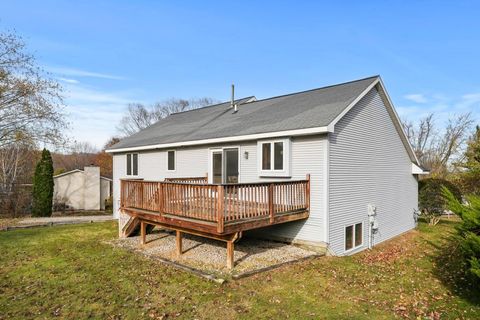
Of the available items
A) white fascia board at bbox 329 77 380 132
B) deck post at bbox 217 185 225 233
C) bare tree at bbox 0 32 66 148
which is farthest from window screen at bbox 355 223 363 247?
bare tree at bbox 0 32 66 148

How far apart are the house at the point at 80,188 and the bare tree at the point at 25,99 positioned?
20.6ft

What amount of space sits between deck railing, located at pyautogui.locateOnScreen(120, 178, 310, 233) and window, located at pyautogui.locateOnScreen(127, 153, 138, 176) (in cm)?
698

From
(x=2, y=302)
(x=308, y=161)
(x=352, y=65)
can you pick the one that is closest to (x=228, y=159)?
(x=308, y=161)

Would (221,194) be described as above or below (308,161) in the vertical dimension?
below

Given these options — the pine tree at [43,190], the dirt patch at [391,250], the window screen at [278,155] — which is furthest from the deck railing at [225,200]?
the pine tree at [43,190]

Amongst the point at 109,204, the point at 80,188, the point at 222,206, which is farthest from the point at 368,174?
the point at 80,188

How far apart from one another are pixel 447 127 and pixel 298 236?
3109 cm

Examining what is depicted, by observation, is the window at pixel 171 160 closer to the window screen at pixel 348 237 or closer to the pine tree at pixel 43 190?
the window screen at pixel 348 237

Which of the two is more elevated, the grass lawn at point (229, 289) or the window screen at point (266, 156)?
the window screen at point (266, 156)

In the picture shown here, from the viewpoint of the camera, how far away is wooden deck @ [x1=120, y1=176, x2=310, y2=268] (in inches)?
279

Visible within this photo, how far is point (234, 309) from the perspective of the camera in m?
5.30

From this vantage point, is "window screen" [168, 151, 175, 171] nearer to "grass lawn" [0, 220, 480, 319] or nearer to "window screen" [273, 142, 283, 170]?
"grass lawn" [0, 220, 480, 319]

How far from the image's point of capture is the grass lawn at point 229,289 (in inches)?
210

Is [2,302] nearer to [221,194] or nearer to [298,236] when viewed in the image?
[221,194]
